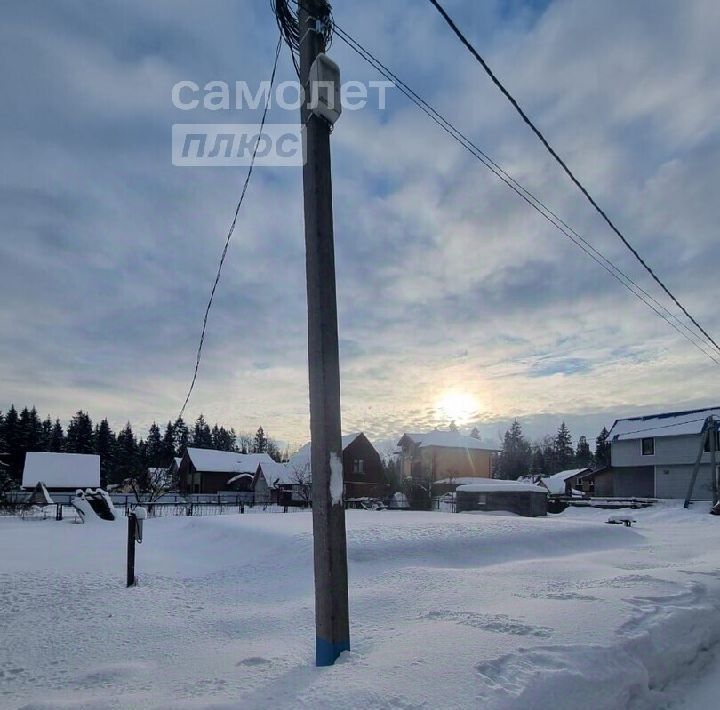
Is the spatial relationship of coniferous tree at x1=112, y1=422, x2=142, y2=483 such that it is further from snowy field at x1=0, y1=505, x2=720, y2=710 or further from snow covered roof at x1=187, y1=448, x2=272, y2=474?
snowy field at x1=0, y1=505, x2=720, y2=710

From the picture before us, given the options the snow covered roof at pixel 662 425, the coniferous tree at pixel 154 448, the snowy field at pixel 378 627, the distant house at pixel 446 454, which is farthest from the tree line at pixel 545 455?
the snowy field at pixel 378 627

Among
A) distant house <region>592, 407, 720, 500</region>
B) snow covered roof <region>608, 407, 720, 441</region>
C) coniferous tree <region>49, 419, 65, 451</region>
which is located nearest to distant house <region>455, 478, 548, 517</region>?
distant house <region>592, 407, 720, 500</region>

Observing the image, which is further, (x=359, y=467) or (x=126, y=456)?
(x=126, y=456)

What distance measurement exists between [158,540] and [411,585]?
10113 millimetres

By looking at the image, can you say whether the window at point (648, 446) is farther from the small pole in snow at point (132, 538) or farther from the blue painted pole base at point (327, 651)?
the blue painted pole base at point (327, 651)

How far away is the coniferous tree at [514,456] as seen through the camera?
86.4m

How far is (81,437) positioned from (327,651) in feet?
284

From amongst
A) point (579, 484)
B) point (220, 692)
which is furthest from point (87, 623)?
point (579, 484)

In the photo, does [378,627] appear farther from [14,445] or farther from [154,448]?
[154,448]

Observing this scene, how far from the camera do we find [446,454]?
191ft

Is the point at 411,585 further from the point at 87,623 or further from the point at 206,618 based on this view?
the point at 87,623

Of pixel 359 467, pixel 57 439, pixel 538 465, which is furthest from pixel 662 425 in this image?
pixel 57 439

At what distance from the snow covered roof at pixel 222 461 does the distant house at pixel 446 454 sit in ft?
55.3

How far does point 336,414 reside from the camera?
15.9 feet
